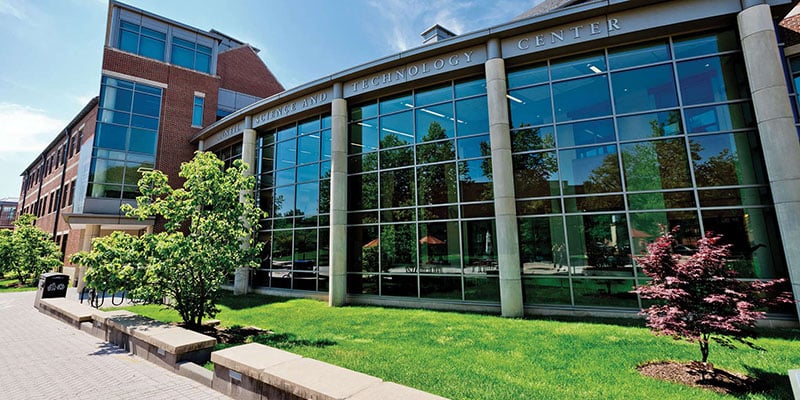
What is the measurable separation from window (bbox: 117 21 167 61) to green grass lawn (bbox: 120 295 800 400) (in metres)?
19.1

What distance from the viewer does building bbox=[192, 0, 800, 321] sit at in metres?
9.57

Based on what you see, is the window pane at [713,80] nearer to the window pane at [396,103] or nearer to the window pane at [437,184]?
the window pane at [437,184]

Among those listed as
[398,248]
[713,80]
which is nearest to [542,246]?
[398,248]

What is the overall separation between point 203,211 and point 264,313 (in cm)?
458

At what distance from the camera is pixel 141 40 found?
73.3 ft

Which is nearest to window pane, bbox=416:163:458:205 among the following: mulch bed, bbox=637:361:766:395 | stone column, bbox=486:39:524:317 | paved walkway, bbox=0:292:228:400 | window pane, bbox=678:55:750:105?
stone column, bbox=486:39:524:317

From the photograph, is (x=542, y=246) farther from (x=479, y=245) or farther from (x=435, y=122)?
(x=435, y=122)

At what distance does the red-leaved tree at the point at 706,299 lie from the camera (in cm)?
540

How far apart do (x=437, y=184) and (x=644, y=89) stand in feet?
22.7

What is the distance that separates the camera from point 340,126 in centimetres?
1495

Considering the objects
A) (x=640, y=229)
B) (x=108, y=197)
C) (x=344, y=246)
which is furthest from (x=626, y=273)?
(x=108, y=197)

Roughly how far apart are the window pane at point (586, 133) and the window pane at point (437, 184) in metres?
→ 3.64

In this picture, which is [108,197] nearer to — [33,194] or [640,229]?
[640,229]

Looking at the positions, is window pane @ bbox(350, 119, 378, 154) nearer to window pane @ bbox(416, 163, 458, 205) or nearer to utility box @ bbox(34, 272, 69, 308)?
window pane @ bbox(416, 163, 458, 205)
